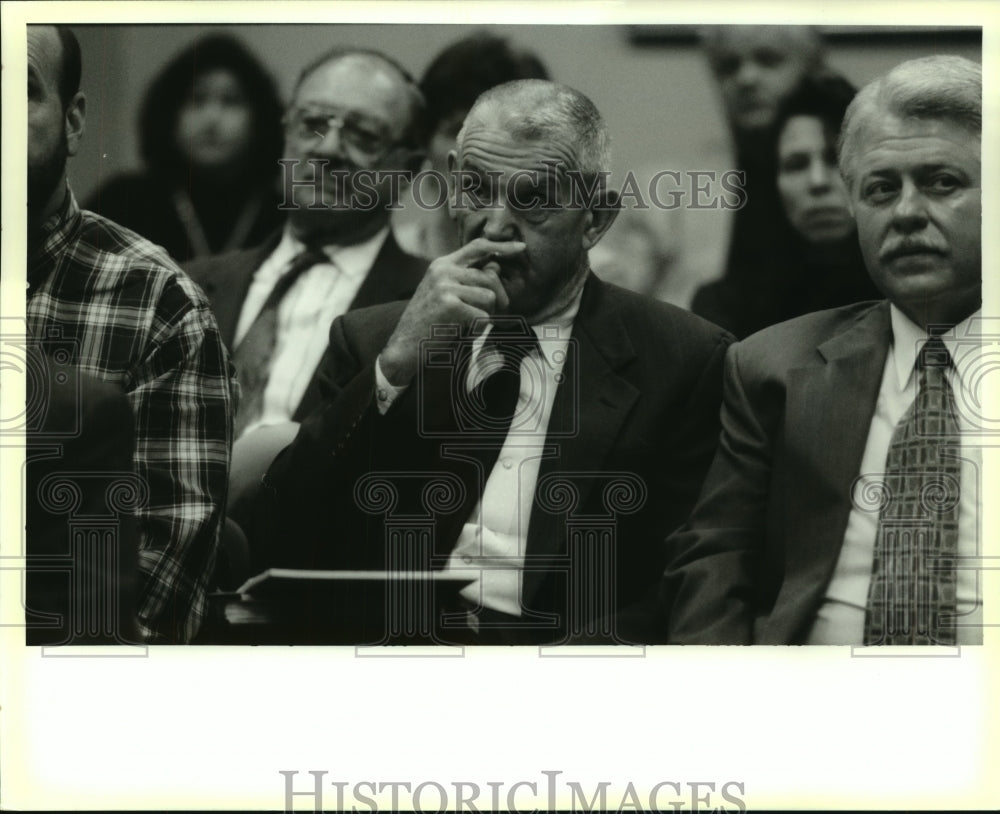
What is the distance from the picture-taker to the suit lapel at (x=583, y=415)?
5.50m

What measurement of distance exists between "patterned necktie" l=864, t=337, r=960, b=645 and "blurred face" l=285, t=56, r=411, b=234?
2.30 m

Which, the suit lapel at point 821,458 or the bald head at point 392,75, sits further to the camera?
the bald head at point 392,75

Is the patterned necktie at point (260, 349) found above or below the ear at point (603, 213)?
below

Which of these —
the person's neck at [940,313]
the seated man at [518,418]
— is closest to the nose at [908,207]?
the person's neck at [940,313]

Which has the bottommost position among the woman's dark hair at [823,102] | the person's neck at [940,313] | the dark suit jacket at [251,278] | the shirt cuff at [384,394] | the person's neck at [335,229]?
the shirt cuff at [384,394]

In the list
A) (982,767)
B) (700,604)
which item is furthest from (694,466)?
(982,767)

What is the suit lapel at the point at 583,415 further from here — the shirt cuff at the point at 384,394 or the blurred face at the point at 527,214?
the shirt cuff at the point at 384,394

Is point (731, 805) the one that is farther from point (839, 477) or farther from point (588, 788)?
point (839, 477)

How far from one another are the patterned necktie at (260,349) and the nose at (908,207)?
7.57 ft

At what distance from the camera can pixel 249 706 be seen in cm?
560

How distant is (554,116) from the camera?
5.53 metres

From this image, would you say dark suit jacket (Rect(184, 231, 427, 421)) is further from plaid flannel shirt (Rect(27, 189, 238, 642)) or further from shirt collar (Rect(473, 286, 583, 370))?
shirt collar (Rect(473, 286, 583, 370))

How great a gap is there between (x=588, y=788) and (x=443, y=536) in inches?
46.0

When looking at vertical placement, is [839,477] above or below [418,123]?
below
